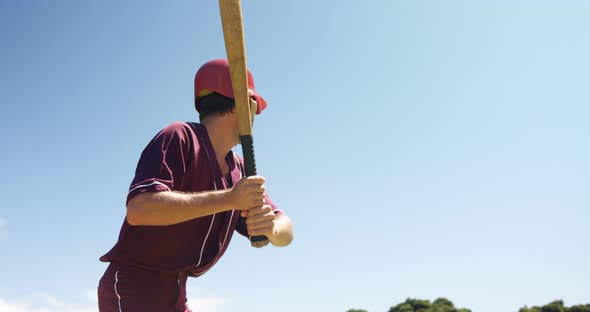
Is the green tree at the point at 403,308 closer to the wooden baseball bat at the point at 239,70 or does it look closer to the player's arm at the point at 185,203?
the wooden baseball bat at the point at 239,70

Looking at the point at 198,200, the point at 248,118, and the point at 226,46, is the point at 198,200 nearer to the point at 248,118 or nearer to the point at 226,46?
the point at 248,118

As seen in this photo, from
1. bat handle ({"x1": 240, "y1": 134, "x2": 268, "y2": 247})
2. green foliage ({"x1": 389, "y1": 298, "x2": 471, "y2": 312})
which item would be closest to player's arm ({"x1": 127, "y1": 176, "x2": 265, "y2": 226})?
bat handle ({"x1": 240, "y1": 134, "x2": 268, "y2": 247})

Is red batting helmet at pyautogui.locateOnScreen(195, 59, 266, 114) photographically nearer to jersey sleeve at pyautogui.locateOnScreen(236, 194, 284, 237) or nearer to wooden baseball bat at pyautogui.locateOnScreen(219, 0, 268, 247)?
wooden baseball bat at pyautogui.locateOnScreen(219, 0, 268, 247)

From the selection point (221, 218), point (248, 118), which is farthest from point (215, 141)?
point (221, 218)

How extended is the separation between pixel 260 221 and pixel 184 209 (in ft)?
1.87

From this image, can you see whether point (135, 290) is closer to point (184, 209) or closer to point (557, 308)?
point (184, 209)

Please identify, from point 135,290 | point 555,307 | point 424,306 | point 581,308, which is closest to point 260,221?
point 135,290

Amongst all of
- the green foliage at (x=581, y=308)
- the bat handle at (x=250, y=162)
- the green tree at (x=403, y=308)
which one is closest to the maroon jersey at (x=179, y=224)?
the bat handle at (x=250, y=162)

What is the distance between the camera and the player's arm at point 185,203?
3104 millimetres

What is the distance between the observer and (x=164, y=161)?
10.7 ft

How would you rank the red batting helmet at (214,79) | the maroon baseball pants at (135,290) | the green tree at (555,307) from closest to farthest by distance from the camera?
the maroon baseball pants at (135,290)
the red batting helmet at (214,79)
the green tree at (555,307)

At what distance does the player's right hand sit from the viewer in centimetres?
328

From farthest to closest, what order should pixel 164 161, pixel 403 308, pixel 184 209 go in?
pixel 403 308 < pixel 164 161 < pixel 184 209

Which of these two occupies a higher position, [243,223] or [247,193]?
[243,223]
